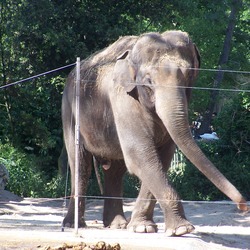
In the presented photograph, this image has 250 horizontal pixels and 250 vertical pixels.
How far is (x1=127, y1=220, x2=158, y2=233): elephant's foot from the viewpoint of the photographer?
9.81 meters

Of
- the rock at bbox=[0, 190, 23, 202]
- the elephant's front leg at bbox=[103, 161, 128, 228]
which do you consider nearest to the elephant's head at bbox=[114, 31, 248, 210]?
the elephant's front leg at bbox=[103, 161, 128, 228]

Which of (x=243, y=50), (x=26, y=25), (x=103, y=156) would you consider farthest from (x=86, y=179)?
(x=243, y=50)

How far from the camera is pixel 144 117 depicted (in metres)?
9.95

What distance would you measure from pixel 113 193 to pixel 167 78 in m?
2.86

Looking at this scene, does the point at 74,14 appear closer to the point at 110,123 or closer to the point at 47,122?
the point at 47,122

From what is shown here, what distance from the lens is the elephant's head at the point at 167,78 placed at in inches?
360

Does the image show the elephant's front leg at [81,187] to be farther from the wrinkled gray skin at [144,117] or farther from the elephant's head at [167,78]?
the elephant's head at [167,78]

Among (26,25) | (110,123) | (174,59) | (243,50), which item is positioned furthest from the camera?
(243,50)

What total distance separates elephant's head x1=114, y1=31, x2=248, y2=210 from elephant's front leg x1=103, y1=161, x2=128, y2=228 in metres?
1.94

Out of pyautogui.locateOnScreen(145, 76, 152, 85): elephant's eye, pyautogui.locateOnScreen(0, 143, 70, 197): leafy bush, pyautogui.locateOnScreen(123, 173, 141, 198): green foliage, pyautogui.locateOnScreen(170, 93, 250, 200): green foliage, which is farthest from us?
pyautogui.locateOnScreen(170, 93, 250, 200): green foliage

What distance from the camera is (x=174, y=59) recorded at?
9.54m

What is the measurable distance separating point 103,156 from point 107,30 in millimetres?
7485

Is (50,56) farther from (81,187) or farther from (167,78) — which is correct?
(167,78)

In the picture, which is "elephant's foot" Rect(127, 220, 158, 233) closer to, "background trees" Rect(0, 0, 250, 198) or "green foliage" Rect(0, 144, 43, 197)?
"background trees" Rect(0, 0, 250, 198)
